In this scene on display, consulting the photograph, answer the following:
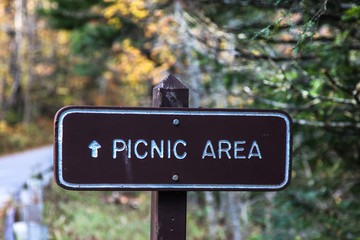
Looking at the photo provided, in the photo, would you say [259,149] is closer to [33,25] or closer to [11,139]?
[11,139]

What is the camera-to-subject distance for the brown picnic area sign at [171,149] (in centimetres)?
172

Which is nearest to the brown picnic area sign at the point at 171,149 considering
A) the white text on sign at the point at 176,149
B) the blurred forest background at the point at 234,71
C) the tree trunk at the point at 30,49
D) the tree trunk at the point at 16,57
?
the white text on sign at the point at 176,149

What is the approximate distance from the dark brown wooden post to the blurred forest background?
0.61 meters

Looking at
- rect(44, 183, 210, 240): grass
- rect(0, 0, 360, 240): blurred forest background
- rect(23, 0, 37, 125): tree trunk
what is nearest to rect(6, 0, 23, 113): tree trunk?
rect(0, 0, 360, 240): blurred forest background

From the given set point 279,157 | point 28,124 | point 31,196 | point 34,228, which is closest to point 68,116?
point 279,157

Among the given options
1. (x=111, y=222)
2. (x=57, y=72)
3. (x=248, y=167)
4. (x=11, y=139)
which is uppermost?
(x=57, y=72)

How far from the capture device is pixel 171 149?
1766mm

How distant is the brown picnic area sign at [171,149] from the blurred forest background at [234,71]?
0.61 meters

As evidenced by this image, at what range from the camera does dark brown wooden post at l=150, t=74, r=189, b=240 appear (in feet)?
5.93

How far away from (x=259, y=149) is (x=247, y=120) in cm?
13

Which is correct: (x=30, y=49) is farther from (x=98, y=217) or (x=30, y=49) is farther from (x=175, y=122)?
(x=175, y=122)

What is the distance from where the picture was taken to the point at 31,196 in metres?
6.03

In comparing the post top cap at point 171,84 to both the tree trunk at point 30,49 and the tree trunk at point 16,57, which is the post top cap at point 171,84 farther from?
the tree trunk at point 30,49

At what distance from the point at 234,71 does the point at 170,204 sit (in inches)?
108
